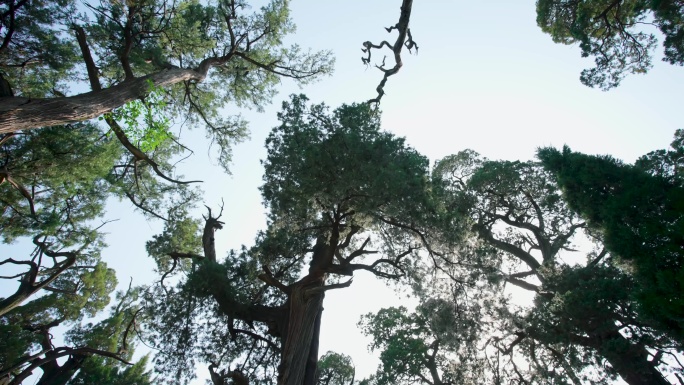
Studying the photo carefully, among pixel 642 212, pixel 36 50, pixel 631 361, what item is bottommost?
pixel 631 361

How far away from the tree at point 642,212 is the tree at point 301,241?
3.85m

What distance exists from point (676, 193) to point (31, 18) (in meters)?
15.5

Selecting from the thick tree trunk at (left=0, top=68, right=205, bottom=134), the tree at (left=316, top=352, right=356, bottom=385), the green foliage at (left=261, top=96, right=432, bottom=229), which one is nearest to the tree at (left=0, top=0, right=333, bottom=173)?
the thick tree trunk at (left=0, top=68, right=205, bottom=134)

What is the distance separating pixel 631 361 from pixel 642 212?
14.4 ft

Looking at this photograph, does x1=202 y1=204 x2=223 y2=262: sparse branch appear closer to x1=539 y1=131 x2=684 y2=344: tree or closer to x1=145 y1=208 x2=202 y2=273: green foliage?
x1=145 y1=208 x2=202 y2=273: green foliage

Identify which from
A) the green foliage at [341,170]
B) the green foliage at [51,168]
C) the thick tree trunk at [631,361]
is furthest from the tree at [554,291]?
the green foliage at [51,168]

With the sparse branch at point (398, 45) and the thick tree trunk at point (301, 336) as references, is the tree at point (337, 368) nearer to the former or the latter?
the thick tree trunk at point (301, 336)

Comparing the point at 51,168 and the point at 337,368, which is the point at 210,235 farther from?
the point at 337,368

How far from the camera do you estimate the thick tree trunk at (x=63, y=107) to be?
405cm

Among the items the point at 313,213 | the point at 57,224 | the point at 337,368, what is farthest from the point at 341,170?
the point at 337,368

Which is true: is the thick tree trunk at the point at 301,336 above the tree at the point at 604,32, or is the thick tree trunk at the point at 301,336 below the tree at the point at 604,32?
below

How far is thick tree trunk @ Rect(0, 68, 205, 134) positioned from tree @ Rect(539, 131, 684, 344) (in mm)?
10327

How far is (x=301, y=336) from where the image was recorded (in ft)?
24.8

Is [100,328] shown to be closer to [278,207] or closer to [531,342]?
[278,207]
